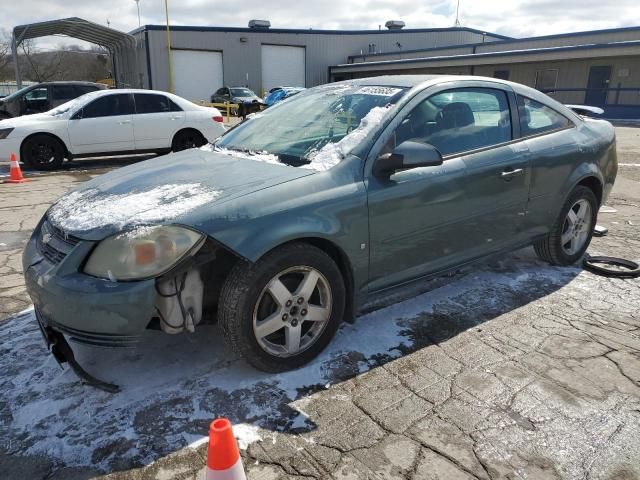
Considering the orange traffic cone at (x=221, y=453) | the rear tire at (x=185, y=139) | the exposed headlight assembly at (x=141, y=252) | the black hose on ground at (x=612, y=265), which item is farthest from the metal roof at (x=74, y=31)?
the orange traffic cone at (x=221, y=453)

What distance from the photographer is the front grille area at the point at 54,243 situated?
2525 mm

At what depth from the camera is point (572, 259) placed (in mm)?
4480

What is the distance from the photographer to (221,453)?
1648 mm

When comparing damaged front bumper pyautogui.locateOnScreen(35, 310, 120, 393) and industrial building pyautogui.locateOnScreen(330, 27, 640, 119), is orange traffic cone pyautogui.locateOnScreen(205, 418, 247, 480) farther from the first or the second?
industrial building pyautogui.locateOnScreen(330, 27, 640, 119)

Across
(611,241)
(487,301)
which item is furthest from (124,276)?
(611,241)

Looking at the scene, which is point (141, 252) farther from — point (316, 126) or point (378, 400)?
point (316, 126)

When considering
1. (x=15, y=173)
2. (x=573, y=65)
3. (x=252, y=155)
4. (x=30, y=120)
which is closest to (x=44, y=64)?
(x=573, y=65)

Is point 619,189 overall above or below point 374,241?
below

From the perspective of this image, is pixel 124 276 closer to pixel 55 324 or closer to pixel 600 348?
pixel 55 324

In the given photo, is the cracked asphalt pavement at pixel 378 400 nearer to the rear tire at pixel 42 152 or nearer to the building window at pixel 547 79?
the rear tire at pixel 42 152

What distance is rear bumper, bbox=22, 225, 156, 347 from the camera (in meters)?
2.36

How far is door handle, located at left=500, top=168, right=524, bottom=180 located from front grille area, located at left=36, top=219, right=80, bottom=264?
2.77 meters

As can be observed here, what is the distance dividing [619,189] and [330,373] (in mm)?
6998

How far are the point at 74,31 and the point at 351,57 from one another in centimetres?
2171
